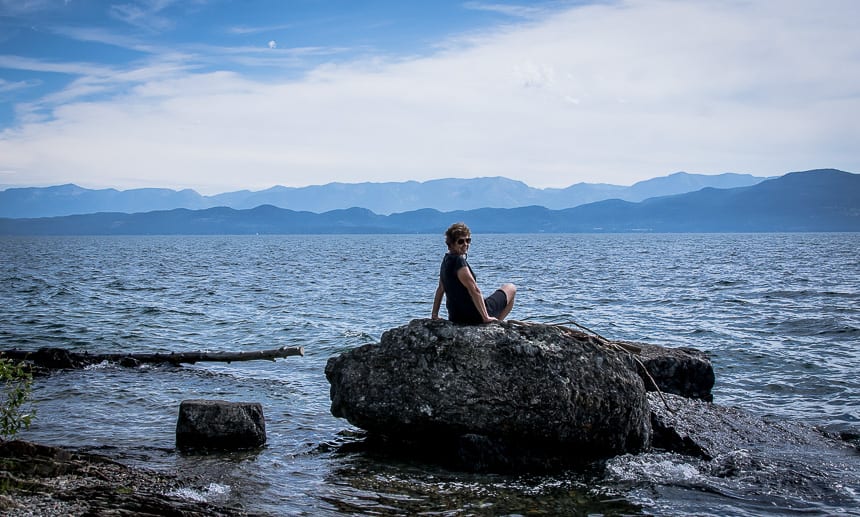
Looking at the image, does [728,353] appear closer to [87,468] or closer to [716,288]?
[87,468]

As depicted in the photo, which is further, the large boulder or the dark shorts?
the dark shorts

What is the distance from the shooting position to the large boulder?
10.5 metres

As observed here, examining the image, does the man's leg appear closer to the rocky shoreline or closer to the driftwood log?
the rocky shoreline

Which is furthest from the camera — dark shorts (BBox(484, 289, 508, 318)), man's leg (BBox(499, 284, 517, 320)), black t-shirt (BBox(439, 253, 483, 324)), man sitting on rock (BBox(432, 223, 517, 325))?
man's leg (BBox(499, 284, 517, 320))

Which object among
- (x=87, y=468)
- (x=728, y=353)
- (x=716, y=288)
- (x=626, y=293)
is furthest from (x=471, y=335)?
(x=716, y=288)

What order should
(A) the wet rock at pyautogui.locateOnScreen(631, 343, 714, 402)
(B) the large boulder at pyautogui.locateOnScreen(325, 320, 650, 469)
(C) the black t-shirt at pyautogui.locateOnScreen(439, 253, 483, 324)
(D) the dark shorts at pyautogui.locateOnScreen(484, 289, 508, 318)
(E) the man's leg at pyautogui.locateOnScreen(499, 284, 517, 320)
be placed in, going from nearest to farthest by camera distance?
(B) the large boulder at pyautogui.locateOnScreen(325, 320, 650, 469) → (C) the black t-shirt at pyautogui.locateOnScreen(439, 253, 483, 324) → (D) the dark shorts at pyautogui.locateOnScreen(484, 289, 508, 318) → (E) the man's leg at pyautogui.locateOnScreen(499, 284, 517, 320) → (A) the wet rock at pyautogui.locateOnScreen(631, 343, 714, 402)

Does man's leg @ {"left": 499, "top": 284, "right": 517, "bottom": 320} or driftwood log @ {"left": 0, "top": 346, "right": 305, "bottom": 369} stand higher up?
man's leg @ {"left": 499, "top": 284, "right": 517, "bottom": 320}

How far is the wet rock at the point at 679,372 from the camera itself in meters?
14.0

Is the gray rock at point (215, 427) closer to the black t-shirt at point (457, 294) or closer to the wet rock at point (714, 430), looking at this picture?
the black t-shirt at point (457, 294)

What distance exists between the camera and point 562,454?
10.8 metres

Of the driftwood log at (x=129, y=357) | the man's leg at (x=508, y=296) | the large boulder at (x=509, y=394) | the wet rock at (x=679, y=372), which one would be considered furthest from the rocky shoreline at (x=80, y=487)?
the driftwood log at (x=129, y=357)

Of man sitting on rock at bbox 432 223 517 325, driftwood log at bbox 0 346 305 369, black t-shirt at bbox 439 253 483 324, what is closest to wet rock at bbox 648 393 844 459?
man sitting on rock at bbox 432 223 517 325

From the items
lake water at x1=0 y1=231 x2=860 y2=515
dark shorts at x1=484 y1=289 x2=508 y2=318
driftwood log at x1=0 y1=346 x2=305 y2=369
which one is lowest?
lake water at x1=0 y1=231 x2=860 y2=515

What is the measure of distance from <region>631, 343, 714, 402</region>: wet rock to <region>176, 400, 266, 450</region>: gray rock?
745 cm
